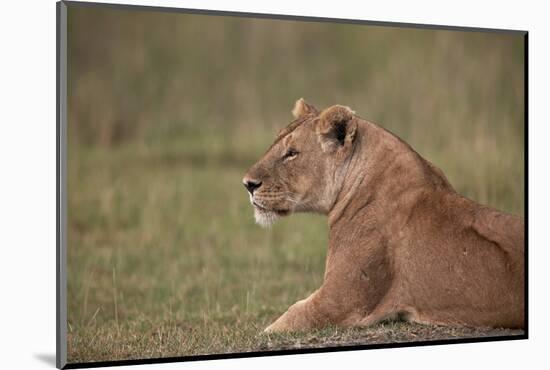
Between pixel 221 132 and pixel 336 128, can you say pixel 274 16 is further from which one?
pixel 221 132

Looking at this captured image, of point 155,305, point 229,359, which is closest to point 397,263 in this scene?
point 229,359

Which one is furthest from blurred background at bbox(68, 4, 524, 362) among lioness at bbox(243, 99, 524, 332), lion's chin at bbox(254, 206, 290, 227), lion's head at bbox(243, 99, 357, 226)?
lioness at bbox(243, 99, 524, 332)

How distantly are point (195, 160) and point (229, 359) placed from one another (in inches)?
247

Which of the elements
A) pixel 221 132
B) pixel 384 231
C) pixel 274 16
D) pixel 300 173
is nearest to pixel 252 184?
pixel 300 173

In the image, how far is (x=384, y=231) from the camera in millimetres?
7797

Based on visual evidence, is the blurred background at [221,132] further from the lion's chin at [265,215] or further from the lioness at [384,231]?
the lioness at [384,231]

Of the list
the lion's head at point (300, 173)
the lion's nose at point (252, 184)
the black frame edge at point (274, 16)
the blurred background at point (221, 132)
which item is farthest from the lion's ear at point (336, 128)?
the blurred background at point (221, 132)

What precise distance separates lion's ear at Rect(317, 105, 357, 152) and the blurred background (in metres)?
1.56

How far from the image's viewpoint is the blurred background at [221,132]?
9.94 metres

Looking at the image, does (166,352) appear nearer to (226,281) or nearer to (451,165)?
(226,281)

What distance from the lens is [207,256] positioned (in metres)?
12.1

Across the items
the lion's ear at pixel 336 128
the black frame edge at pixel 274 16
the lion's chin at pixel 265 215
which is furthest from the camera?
the lion's chin at pixel 265 215

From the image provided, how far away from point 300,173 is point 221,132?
233 inches

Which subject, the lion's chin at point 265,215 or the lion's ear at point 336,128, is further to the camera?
the lion's chin at point 265,215
